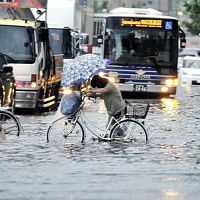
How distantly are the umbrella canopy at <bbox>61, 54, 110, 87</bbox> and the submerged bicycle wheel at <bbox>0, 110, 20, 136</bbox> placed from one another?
50.7 inches

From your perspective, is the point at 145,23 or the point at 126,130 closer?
the point at 126,130

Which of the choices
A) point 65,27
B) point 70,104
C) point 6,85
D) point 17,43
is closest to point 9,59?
point 17,43

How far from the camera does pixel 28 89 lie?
24.4 m

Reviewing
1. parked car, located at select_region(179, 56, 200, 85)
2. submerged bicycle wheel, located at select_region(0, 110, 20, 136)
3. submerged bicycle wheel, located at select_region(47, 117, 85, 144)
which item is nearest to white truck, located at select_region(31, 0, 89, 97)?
parked car, located at select_region(179, 56, 200, 85)

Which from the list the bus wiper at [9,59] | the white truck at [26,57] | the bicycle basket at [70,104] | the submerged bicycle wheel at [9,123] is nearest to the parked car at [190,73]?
the white truck at [26,57]

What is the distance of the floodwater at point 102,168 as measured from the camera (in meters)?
11.0

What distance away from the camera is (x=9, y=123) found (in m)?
17.7

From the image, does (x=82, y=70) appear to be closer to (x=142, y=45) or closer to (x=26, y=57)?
(x=26, y=57)

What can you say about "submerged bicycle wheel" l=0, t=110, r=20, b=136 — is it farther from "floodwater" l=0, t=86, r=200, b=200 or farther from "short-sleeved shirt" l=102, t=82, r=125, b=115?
"short-sleeved shirt" l=102, t=82, r=125, b=115

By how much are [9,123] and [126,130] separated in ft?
7.92

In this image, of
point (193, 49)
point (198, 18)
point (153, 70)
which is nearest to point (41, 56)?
point (153, 70)

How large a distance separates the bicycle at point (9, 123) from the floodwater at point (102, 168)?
0.75ft

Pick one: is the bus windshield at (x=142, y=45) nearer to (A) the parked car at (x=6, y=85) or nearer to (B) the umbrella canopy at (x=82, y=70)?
(A) the parked car at (x=6, y=85)

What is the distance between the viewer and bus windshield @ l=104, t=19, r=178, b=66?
1283 inches
